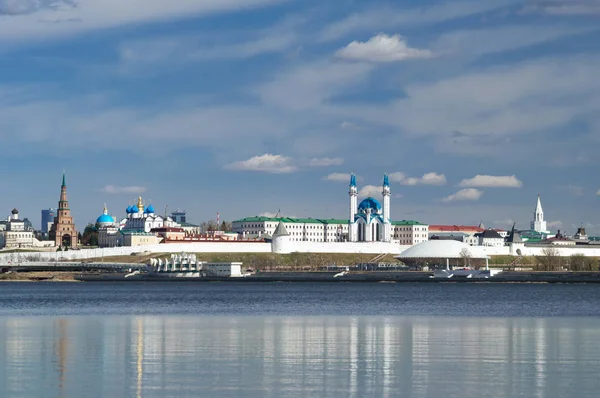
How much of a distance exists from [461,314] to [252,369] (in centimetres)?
2438

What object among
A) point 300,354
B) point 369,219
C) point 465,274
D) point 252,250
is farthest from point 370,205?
point 300,354

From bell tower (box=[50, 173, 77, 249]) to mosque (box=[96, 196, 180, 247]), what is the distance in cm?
493

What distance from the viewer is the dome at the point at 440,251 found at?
136m

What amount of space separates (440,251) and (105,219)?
7472 cm

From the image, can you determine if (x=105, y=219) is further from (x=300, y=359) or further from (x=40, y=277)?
(x=300, y=359)

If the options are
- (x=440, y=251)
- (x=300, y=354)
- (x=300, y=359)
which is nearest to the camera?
(x=300, y=359)

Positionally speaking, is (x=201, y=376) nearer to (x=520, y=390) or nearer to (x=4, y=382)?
(x=4, y=382)

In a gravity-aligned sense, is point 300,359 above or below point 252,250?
below

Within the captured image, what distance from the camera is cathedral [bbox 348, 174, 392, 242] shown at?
556 ft

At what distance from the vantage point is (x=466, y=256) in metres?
135

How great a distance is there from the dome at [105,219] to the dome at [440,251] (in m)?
66.8

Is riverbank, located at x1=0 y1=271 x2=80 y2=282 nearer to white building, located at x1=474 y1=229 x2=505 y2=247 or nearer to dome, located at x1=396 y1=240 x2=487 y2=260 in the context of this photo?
dome, located at x1=396 y1=240 x2=487 y2=260

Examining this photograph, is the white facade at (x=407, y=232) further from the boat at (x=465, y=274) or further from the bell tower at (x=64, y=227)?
the boat at (x=465, y=274)

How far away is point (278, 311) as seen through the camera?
→ 51.6m
